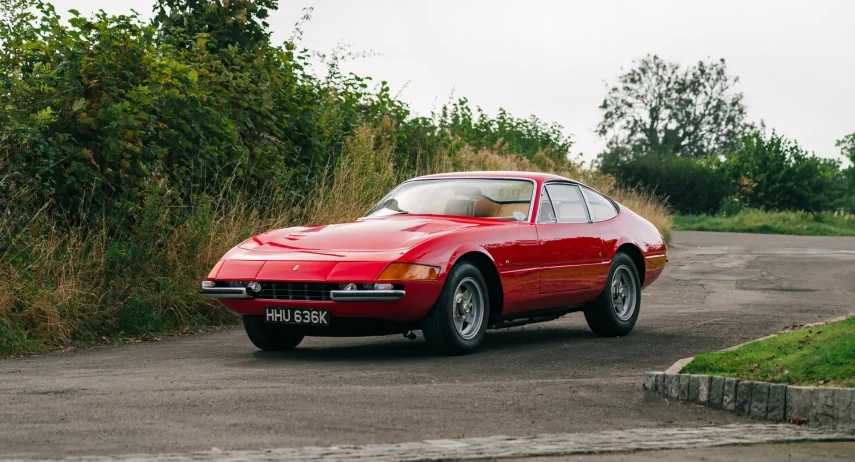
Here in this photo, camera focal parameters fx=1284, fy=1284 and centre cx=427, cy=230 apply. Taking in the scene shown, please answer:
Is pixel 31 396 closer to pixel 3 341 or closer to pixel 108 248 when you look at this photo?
pixel 3 341

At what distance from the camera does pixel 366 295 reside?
9.53 metres

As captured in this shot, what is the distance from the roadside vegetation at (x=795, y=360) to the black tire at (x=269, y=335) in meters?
3.59

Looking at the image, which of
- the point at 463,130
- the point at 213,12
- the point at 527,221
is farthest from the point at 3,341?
the point at 463,130

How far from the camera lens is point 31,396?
8102mm

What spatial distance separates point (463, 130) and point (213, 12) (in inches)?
543

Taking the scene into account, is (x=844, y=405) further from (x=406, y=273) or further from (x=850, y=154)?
(x=850, y=154)

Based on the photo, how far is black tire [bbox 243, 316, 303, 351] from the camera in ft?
35.0

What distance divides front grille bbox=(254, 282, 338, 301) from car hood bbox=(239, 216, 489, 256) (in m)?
0.34

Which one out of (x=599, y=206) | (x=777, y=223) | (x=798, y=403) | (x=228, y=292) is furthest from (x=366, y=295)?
(x=777, y=223)

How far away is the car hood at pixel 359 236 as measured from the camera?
10.0 meters

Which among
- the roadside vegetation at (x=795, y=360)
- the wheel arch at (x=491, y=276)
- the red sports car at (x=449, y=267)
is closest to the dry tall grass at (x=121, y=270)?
the red sports car at (x=449, y=267)

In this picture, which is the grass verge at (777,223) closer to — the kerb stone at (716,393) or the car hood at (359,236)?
the car hood at (359,236)

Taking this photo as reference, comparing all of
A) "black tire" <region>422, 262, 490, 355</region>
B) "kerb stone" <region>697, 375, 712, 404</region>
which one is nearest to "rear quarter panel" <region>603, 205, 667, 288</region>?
"black tire" <region>422, 262, 490, 355</region>

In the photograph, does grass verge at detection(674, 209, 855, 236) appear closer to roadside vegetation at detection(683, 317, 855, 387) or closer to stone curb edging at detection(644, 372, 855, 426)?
roadside vegetation at detection(683, 317, 855, 387)
